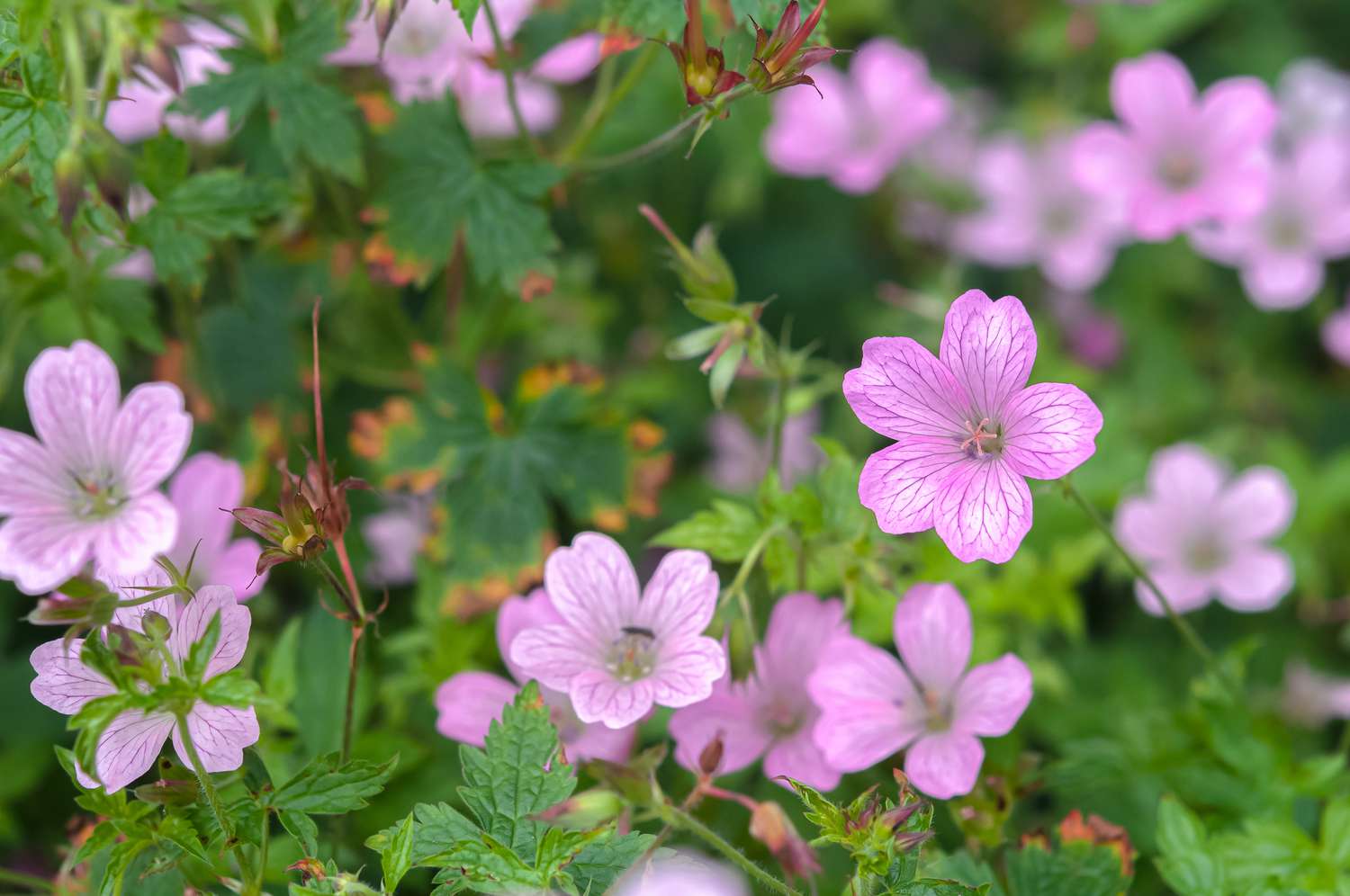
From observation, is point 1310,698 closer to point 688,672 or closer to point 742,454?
point 742,454

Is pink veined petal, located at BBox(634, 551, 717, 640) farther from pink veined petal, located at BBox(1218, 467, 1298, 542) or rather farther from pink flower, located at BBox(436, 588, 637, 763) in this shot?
pink veined petal, located at BBox(1218, 467, 1298, 542)

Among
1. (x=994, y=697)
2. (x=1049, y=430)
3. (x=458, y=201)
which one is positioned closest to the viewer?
(x=1049, y=430)

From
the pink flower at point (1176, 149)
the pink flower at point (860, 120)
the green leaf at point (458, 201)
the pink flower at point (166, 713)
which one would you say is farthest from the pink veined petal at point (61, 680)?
the pink flower at point (1176, 149)

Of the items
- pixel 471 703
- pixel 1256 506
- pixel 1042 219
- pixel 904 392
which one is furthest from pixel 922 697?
pixel 1042 219

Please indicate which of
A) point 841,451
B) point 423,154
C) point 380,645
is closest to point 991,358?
point 841,451

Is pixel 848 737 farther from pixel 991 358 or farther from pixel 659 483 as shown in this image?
pixel 659 483
